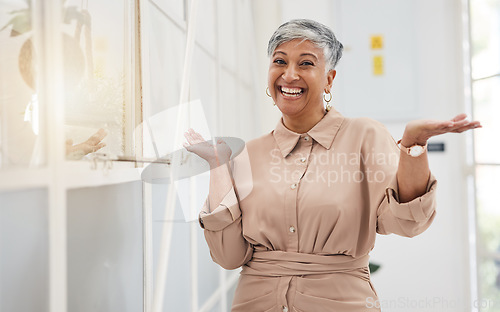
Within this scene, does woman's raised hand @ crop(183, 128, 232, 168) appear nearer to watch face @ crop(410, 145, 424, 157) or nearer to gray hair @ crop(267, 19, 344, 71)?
gray hair @ crop(267, 19, 344, 71)

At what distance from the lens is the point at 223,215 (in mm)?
1188

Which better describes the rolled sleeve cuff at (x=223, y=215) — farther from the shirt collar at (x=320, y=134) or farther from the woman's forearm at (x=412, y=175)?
the woman's forearm at (x=412, y=175)

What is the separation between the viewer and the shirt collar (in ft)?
3.98

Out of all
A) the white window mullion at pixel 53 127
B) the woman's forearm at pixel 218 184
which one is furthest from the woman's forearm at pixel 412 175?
the white window mullion at pixel 53 127

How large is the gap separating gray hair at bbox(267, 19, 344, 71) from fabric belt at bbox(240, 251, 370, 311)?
0.50 meters

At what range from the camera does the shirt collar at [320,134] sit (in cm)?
121

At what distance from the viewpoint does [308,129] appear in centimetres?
126

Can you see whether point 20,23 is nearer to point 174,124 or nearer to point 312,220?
point 174,124

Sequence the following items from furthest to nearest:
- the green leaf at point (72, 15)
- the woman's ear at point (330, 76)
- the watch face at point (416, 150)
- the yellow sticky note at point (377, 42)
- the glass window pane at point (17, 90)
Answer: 1. the yellow sticky note at point (377, 42)
2. the woman's ear at point (330, 76)
3. the watch face at point (416, 150)
4. the green leaf at point (72, 15)
5. the glass window pane at point (17, 90)

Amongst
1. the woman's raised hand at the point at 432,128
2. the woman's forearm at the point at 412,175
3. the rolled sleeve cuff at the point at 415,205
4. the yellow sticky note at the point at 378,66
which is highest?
the yellow sticky note at the point at 378,66

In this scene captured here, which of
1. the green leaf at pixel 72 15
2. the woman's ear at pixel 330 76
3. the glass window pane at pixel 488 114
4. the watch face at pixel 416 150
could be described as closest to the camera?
the green leaf at pixel 72 15

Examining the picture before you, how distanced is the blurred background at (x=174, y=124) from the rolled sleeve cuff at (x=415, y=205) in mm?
535

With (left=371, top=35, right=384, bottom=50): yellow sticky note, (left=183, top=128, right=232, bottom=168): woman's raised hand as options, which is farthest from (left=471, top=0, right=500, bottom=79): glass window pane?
(left=183, top=128, right=232, bottom=168): woman's raised hand

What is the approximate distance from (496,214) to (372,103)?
810 mm
